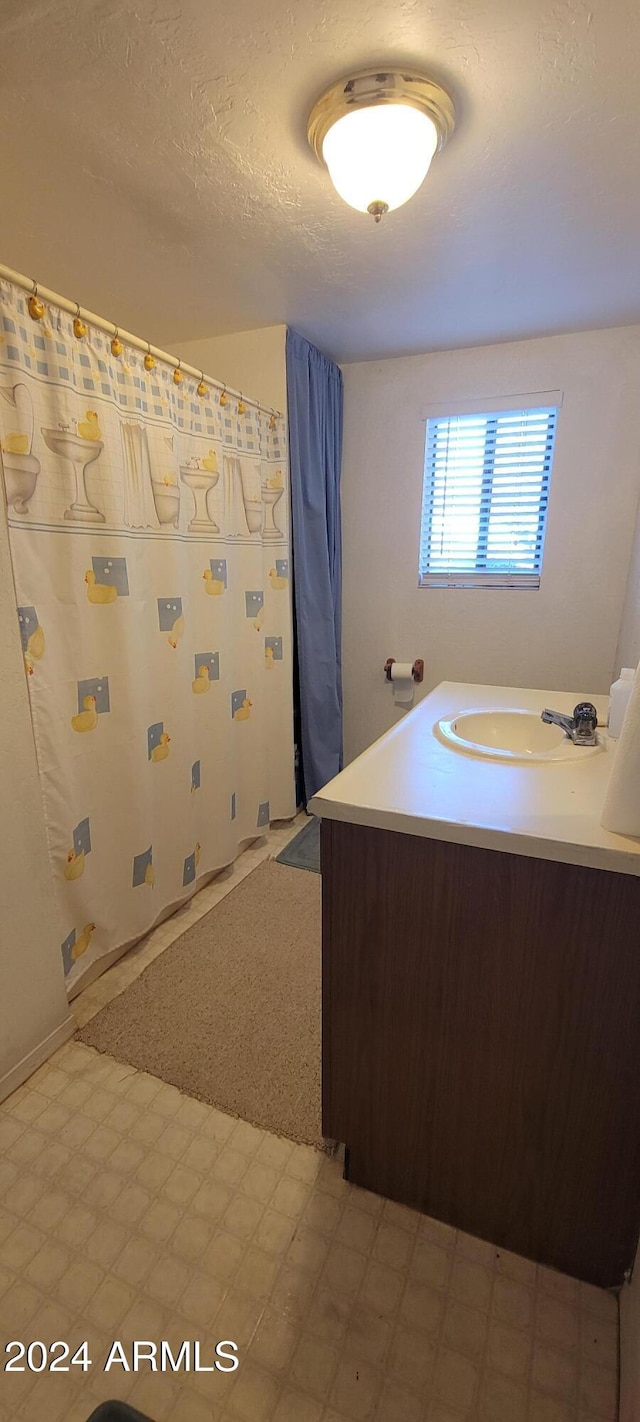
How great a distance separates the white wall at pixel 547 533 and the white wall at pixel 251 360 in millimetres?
482

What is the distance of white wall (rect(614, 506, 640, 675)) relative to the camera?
1.88 meters

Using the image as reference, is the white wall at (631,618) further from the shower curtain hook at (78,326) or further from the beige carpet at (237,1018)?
the shower curtain hook at (78,326)

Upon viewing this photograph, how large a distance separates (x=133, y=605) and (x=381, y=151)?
115 cm

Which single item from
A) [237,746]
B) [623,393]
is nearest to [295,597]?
[237,746]

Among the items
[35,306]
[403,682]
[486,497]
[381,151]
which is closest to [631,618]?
[486,497]

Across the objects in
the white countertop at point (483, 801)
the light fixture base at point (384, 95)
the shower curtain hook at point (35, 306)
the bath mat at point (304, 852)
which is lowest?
the bath mat at point (304, 852)

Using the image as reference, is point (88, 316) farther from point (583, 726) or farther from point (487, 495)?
point (487, 495)

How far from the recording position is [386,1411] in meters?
0.84

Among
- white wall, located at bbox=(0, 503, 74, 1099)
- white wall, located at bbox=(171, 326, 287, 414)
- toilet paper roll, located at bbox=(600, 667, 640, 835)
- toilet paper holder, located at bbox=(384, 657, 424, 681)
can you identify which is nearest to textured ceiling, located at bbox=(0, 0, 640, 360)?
white wall, located at bbox=(171, 326, 287, 414)

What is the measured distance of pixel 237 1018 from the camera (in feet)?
5.12

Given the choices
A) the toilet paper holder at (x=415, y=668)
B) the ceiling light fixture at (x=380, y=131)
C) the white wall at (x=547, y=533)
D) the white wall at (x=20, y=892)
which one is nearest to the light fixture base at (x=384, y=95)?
the ceiling light fixture at (x=380, y=131)

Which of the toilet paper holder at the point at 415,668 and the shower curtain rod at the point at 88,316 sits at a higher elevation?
the shower curtain rod at the point at 88,316

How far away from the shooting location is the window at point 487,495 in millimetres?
2309

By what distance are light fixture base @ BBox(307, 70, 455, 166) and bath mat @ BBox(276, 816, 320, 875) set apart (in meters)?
2.17
